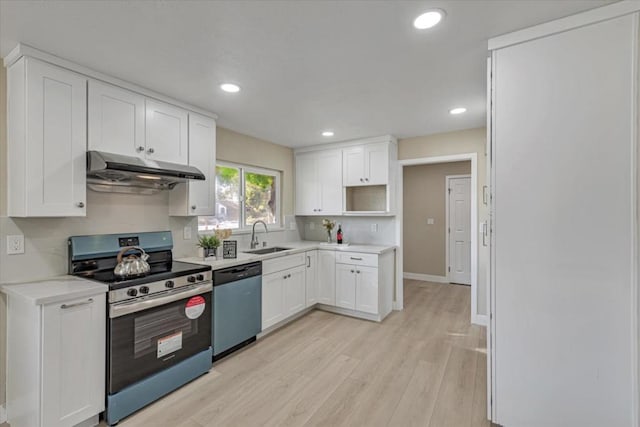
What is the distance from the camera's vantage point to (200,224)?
11.1 ft

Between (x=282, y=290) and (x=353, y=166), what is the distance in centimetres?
198

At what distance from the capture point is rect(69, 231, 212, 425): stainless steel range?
194 centimetres

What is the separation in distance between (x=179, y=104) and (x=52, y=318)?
75.7 inches

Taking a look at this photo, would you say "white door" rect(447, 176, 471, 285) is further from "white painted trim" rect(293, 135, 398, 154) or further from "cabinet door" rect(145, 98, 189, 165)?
"cabinet door" rect(145, 98, 189, 165)

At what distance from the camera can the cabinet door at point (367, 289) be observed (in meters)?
3.67

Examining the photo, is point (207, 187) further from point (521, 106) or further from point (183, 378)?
point (521, 106)

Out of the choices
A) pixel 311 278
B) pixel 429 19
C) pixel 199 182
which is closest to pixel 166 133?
pixel 199 182

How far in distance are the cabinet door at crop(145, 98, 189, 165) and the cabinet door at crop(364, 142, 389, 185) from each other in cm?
232

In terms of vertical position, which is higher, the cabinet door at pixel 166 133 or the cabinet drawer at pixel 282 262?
the cabinet door at pixel 166 133

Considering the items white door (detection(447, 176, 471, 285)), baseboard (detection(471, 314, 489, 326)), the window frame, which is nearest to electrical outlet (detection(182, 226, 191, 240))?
the window frame

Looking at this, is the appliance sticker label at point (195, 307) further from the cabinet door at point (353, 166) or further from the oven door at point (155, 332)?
the cabinet door at point (353, 166)

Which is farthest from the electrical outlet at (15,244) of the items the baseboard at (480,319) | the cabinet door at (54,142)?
the baseboard at (480,319)

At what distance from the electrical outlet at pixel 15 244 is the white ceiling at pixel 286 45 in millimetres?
1210

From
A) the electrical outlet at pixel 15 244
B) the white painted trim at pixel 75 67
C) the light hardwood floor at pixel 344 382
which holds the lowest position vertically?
the light hardwood floor at pixel 344 382
